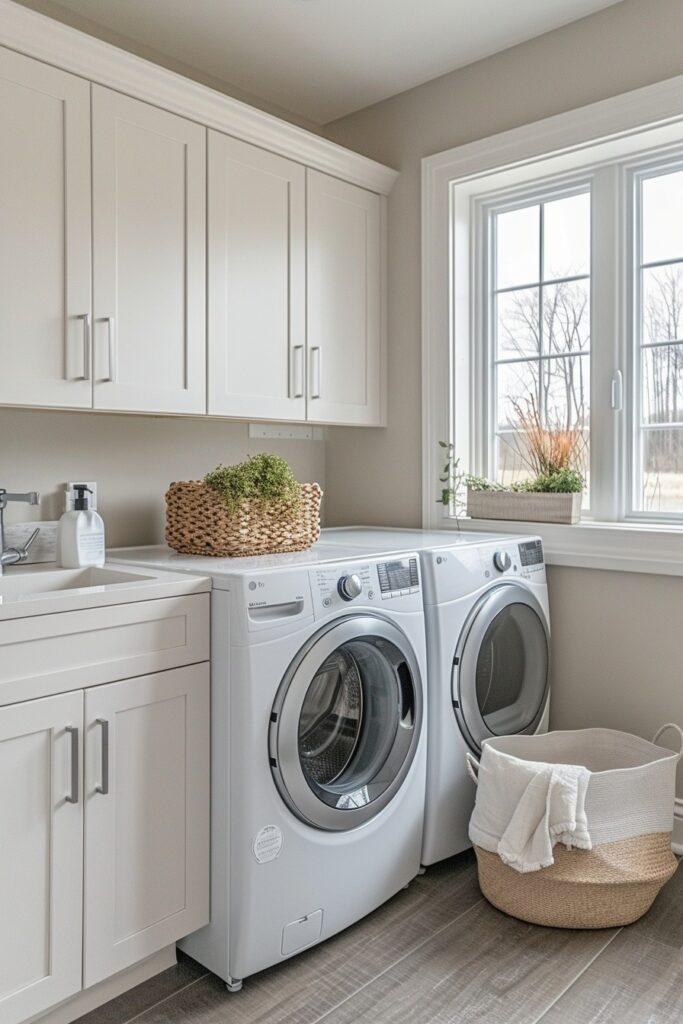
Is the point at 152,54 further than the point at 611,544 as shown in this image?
Yes

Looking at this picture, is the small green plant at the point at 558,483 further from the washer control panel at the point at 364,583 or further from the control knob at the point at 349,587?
the control knob at the point at 349,587

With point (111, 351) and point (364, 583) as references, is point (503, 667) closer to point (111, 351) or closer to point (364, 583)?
point (364, 583)

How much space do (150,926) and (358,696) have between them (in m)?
0.70

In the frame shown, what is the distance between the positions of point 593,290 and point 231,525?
1.45m

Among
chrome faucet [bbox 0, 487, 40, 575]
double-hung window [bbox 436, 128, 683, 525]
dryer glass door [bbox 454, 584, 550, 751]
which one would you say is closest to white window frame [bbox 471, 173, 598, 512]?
double-hung window [bbox 436, 128, 683, 525]

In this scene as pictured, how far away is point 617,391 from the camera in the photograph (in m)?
2.60

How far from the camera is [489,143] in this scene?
8.93 ft

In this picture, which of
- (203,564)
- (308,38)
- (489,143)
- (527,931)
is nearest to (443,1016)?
(527,931)

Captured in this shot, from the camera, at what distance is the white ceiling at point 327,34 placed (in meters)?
2.42

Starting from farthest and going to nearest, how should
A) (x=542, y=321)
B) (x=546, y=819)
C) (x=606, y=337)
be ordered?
(x=542, y=321) → (x=606, y=337) → (x=546, y=819)

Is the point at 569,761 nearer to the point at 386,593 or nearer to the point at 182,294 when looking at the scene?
the point at 386,593

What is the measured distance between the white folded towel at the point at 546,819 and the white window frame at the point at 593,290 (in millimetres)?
764

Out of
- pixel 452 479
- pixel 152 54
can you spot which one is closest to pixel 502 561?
pixel 452 479

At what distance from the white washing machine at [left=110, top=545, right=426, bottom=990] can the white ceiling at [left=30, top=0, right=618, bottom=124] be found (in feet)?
5.46
